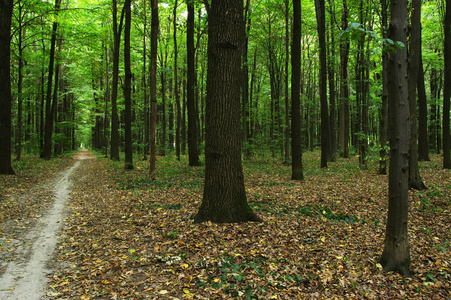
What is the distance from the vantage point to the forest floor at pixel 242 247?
12.0ft

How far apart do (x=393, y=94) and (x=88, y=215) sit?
7.28 meters

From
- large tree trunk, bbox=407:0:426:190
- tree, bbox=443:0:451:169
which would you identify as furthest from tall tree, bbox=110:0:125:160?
tree, bbox=443:0:451:169

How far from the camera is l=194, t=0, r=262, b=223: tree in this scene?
17.4 ft

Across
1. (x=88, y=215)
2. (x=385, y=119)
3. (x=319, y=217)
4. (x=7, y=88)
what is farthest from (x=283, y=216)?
(x=7, y=88)

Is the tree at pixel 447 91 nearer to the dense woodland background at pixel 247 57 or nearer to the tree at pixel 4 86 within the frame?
the dense woodland background at pixel 247 57

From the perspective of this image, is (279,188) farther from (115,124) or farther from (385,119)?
(115,124)

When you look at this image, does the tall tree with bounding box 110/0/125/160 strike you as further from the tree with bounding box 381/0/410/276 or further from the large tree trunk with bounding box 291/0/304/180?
the tree with bounding box 381/0/410/276

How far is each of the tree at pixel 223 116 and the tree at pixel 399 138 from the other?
2718 millimetres

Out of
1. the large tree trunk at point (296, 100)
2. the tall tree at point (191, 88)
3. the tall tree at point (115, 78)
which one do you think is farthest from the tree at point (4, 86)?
the large tree trunk at point (296, 100)

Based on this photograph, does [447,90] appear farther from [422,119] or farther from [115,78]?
[115,78]

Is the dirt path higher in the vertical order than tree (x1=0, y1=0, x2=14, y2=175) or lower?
lower

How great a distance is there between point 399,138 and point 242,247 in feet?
9.68

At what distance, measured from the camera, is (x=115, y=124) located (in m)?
18.6

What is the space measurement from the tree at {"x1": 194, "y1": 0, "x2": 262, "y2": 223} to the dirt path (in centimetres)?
277
